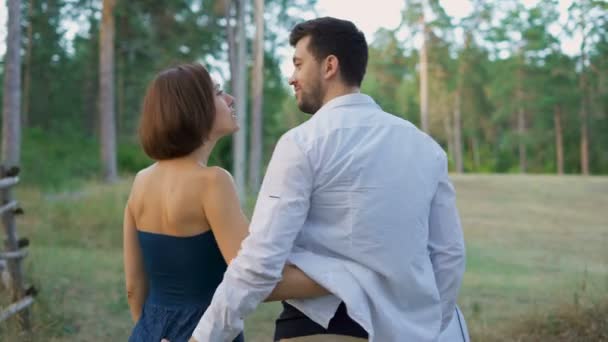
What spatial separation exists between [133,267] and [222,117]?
2.02ft

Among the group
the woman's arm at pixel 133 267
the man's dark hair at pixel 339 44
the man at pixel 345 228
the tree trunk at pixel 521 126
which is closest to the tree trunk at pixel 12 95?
the woman's arm at pixel 133 267

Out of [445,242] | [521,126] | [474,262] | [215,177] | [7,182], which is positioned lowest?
[474,262]

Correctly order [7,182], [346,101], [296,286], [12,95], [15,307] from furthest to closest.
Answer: [12,95]
[7,182]
[15,307]
[346,101]
[296,286]

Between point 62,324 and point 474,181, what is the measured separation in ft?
105

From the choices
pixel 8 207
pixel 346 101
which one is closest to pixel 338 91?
pixel 346 101

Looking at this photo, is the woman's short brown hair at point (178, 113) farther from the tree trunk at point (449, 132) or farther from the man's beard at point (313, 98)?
the tree trunk at point (449, 132)

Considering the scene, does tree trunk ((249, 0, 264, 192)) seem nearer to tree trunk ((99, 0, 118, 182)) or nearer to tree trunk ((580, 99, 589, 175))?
tree trunk ((99, 0, 118, 182))

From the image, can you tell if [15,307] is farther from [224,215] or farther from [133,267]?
[224,215]

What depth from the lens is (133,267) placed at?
2814 millimetres

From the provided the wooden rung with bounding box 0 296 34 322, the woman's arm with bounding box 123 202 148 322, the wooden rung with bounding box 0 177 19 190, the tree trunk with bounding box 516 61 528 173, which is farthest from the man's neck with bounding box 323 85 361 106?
the tree trunk with bounding box 516 61 528 173

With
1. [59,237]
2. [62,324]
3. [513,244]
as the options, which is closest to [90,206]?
[59,237]

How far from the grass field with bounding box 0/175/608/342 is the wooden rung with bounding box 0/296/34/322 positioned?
10 cm

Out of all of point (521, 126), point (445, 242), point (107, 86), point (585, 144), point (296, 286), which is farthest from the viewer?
point (521, 126)

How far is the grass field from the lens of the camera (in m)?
7.66
